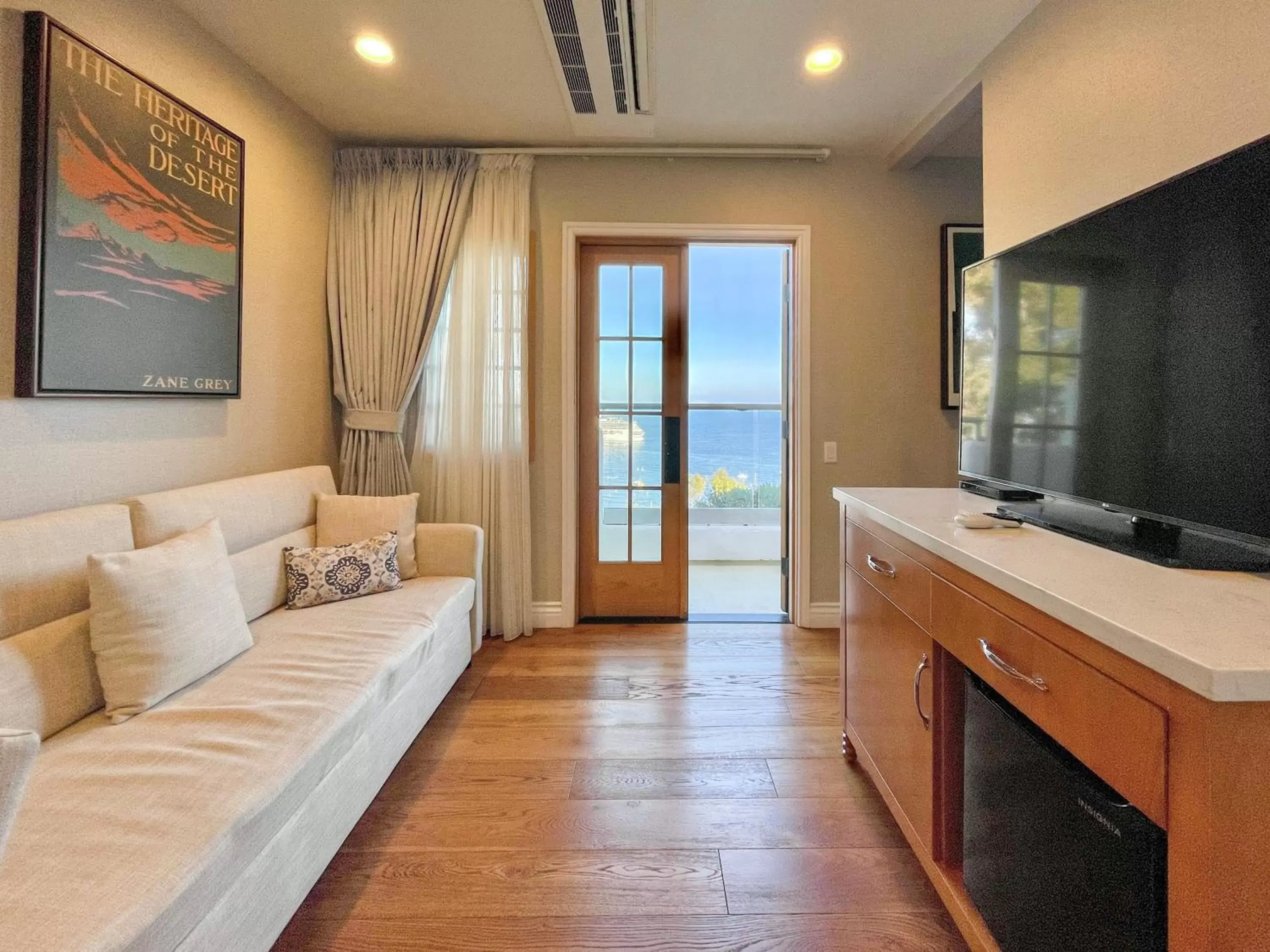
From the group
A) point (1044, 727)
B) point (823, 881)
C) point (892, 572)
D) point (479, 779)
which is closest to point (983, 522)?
point (892, 572)

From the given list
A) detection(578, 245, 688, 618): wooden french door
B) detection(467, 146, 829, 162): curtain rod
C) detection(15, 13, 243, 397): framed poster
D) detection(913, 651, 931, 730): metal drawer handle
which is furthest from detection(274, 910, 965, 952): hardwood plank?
detection(467, 146, 829, 162): curtain rod

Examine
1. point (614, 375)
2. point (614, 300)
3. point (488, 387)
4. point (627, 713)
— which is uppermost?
point (614, 300)

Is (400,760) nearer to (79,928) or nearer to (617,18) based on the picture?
(79,928)

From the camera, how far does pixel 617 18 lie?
1943mm

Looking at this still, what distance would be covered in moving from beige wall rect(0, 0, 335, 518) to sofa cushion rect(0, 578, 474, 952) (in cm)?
76

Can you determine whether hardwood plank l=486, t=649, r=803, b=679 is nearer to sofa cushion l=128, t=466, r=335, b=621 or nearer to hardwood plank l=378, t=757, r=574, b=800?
hardwood plank l=378, t=757, r=574, b=800

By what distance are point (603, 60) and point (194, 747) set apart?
260cm

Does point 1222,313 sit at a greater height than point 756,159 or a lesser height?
lesser

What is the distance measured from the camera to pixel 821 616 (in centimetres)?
312

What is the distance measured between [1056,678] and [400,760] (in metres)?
1.90

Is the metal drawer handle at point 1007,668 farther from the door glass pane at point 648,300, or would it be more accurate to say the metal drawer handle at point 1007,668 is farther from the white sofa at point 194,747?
the door glass pane at point 648,300

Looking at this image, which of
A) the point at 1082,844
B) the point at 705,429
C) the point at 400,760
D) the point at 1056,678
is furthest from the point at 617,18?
the point at 705,429

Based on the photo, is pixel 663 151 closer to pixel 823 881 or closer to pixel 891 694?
pixel 891 694

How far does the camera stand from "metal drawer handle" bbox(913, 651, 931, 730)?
1.29 metres
